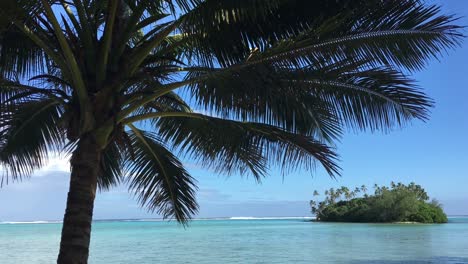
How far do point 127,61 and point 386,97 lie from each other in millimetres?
3419

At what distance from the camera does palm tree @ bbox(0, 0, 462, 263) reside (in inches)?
235

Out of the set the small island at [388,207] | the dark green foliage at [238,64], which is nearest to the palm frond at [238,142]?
the dark green foliage at [238,64]

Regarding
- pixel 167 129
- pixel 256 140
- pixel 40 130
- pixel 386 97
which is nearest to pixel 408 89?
pixel 386 97

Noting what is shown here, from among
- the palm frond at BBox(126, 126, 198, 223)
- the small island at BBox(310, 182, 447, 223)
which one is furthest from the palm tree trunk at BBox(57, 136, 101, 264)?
the small island at BBox(310, 182, 447, 223)

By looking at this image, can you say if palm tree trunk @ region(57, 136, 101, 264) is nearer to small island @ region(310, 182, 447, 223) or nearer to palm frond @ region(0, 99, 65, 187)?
palm frond @ region(0, 99, 65, 187)

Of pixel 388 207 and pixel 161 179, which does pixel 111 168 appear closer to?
pixel 161 179

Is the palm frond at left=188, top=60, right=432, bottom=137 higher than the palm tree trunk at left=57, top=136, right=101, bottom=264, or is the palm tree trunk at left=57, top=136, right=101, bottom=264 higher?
the palm frond at left=188, top=60, right=432, bottom=137

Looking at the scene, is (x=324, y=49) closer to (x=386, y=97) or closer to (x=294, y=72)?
(x=294, y=72)

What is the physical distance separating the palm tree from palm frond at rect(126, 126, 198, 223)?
1.68 meters

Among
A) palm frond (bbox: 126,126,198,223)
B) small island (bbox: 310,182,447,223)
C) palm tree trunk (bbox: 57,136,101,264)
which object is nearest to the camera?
palm tree trunk (bbox: 57,136,101,264)

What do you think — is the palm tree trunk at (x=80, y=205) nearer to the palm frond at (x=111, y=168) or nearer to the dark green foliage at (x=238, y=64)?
the dark green foliage at (x=238, y=64)

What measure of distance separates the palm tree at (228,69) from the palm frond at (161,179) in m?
1.68

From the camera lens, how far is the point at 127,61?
6828 mm

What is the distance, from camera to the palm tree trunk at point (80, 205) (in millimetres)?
5953
